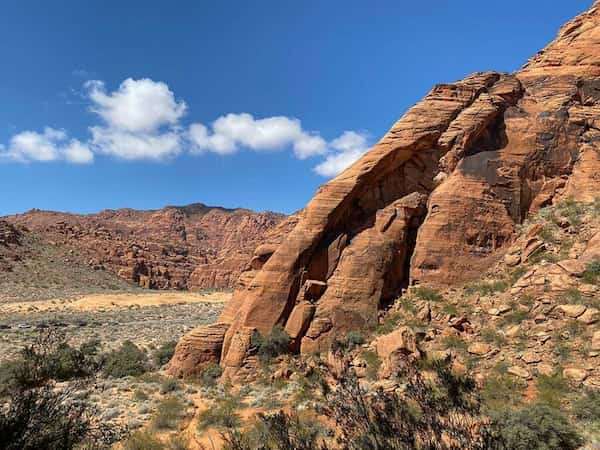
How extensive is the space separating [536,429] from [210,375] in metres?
10.6

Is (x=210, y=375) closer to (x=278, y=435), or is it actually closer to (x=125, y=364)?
(x=125, y=364)

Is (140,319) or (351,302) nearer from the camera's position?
(351,302)

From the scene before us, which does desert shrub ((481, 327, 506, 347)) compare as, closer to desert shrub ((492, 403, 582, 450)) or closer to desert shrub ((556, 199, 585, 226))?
desert shrub ((492, 403, 582, 450))

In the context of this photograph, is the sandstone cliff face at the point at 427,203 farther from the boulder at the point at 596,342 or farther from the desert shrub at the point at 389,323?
the boulder at the point at 596,342

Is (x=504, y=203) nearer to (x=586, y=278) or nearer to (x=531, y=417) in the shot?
(x=586, y=278)

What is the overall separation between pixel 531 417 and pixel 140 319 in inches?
1233

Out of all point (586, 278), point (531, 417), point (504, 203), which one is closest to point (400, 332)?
point (531, 417)

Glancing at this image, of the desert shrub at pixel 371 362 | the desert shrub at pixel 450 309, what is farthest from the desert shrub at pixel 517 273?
the desert shrub at pixel 371 362

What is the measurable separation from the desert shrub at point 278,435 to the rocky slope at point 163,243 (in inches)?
377

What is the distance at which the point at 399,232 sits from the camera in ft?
53.3

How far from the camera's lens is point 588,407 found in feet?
27.3

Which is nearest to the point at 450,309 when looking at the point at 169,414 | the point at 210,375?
the point at 210,375

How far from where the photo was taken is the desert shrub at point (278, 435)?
796 cm

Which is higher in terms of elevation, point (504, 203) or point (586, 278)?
point (504, 203)
